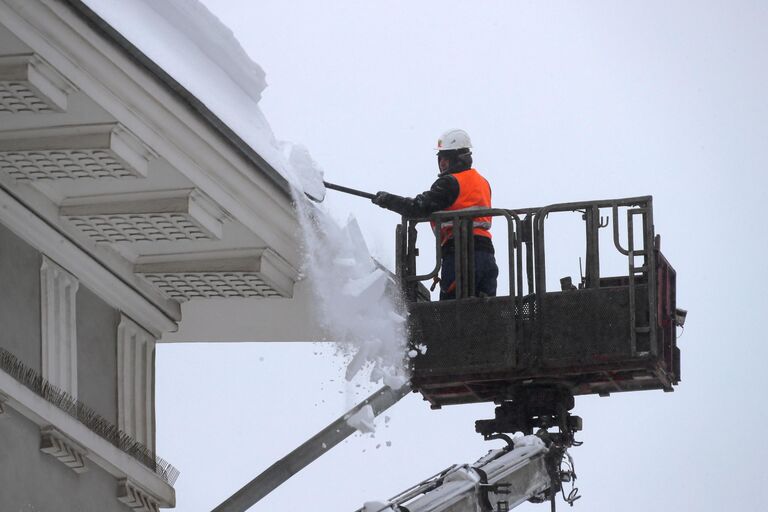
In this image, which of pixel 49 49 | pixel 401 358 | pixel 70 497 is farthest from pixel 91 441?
pixel 49 49

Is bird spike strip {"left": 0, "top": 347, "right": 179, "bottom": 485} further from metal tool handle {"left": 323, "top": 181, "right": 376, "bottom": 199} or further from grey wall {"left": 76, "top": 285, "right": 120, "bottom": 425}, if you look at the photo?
metal tool handle {"left": 323, "top": 181, "right": 376, "bottom": 199}

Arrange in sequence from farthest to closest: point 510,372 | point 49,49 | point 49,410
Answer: point 510,372, point 49,410, point 49,49

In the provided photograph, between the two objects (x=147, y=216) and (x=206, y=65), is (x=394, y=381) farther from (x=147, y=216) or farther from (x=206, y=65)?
(x=206, y=65)

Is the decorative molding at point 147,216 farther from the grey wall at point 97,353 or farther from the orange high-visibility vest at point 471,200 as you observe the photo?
the orange high-visibility vest at point 471,200

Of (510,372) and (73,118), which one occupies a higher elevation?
(73,118)

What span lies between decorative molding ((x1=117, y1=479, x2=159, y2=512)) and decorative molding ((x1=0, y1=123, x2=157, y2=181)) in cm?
228

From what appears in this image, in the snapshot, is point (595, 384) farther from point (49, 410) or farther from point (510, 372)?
point (49, 410)

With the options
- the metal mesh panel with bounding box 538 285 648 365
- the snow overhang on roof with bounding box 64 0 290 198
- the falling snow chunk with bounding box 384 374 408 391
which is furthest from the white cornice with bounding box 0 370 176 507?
the metal mesh panel with bounding box 538 285 648 365

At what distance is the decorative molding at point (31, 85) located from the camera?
9.39 m

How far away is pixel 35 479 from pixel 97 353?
1.24 metres

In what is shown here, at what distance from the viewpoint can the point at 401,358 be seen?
12.0m

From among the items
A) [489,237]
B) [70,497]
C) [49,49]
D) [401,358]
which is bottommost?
[70,497]

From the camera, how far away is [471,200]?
12.5 meters

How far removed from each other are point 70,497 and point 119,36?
10.5ft
